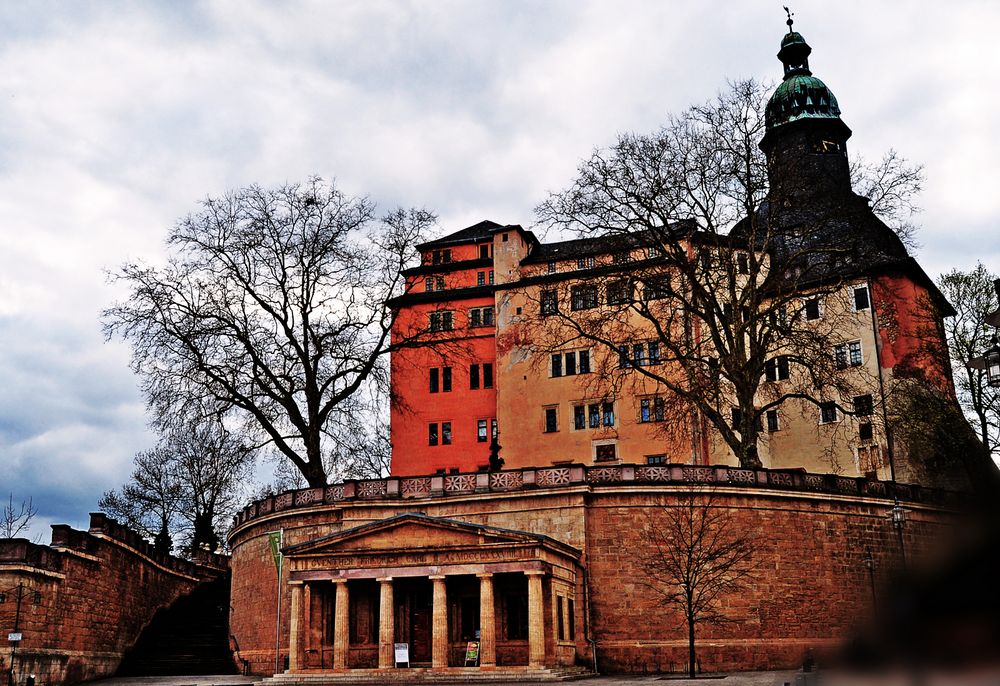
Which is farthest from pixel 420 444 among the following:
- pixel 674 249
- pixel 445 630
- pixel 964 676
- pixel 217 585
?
pixel 964 676

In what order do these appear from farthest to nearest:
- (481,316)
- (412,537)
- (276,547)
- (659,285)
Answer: (481,316) < (659,285) < (276,547) < (412,537)

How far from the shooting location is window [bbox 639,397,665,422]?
2227 inches

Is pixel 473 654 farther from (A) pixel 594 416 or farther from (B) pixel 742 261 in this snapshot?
(A) pixel 594 416

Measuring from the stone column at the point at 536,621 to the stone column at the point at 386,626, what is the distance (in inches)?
190

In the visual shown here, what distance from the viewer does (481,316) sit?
63.9 meters

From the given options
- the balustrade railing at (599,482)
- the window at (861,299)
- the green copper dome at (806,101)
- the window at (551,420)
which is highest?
the green copper dome at (806,101)

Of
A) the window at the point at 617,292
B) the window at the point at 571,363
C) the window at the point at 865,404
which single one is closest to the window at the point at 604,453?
the window at the point at 571,363

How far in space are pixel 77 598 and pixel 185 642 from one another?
7407 mm

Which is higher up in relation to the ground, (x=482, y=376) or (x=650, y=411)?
(x=482, y=376)

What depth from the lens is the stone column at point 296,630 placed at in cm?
3506

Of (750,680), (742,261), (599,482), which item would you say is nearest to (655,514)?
(599,482)

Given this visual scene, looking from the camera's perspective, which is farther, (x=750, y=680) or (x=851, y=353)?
(x=851, y=353)

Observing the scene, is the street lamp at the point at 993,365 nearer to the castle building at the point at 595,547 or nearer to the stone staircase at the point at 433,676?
the castle building at the point at 595,547

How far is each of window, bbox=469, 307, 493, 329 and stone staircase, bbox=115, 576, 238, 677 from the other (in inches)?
882
